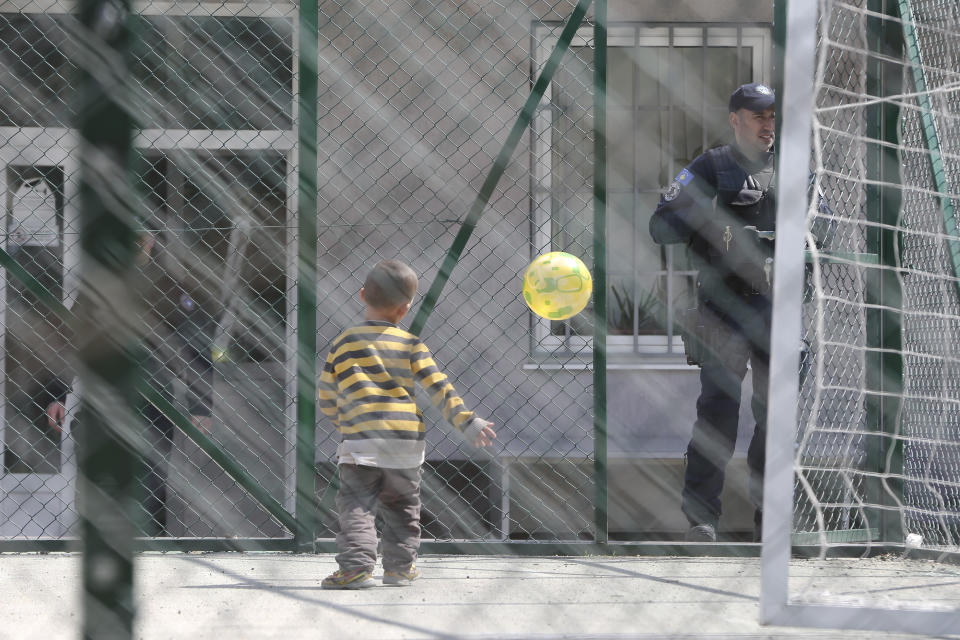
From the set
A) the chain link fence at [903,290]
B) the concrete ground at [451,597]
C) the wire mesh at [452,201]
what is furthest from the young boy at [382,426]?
the wire mesh at [452,201]

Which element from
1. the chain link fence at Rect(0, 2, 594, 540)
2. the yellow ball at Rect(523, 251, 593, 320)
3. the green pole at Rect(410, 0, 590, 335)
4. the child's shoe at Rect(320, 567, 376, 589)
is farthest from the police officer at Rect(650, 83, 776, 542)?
the chain link fence at Rect(0, 2, 594, 540)

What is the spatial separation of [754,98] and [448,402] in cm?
168

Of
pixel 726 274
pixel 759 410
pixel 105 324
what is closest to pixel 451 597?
pixel 759 410

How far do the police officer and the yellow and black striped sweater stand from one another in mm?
1119

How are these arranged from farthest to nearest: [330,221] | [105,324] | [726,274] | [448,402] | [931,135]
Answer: [330,221]
[726,274]
[931,135]
[448,402]
[105,324]

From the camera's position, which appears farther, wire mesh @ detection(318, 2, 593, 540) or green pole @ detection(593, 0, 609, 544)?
wire mesh @ detection(318, 2, 593, 540)

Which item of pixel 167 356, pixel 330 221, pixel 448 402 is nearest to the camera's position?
pixel 448 402

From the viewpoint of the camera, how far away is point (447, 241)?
5547 mm

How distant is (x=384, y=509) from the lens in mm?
3287

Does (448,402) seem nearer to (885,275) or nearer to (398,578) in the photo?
(398,578)

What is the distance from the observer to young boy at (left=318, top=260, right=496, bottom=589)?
321cm

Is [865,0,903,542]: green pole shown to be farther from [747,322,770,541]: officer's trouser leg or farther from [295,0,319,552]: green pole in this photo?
[295,0,319,552]: green pole

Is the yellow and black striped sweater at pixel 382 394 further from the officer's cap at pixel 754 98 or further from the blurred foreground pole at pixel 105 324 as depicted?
the blurred foreground pole at pixel 105 324

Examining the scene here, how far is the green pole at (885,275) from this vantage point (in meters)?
3.73
